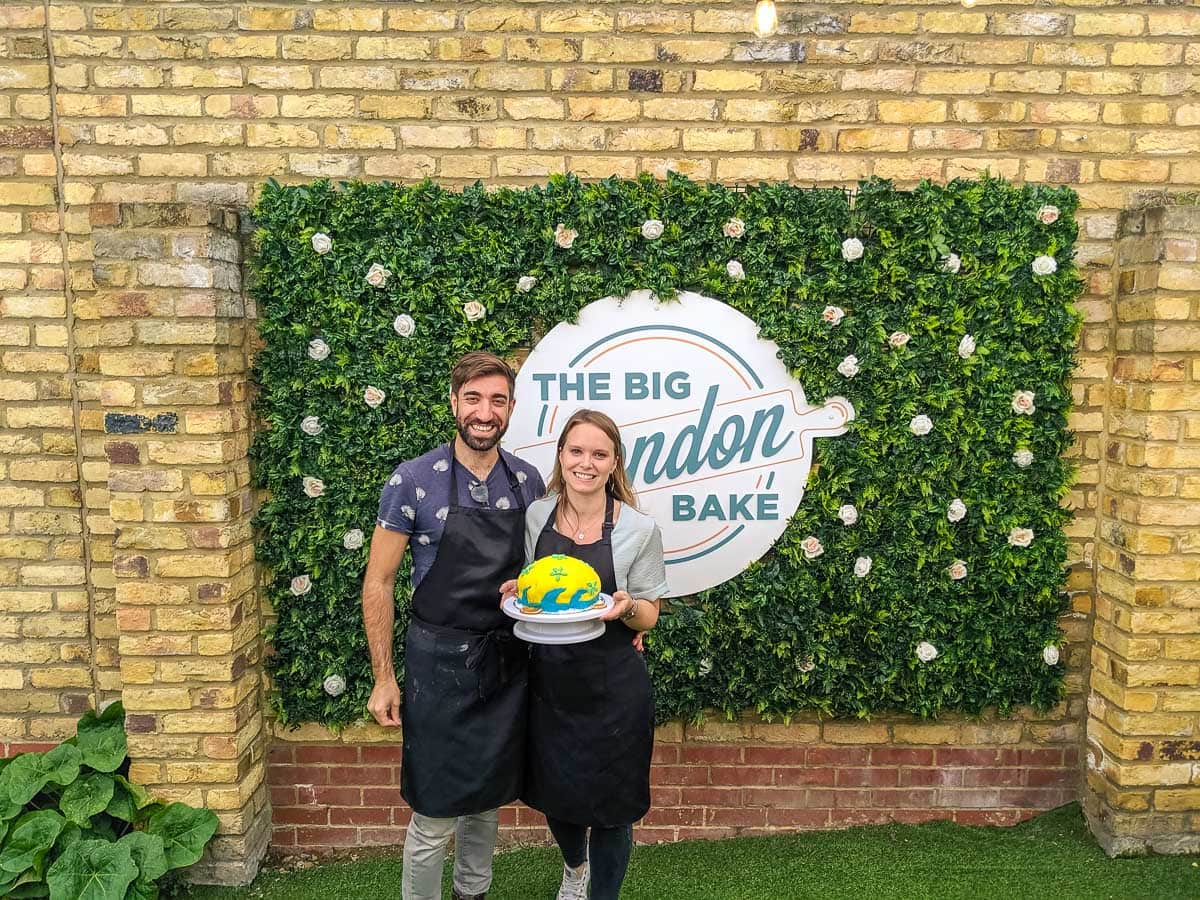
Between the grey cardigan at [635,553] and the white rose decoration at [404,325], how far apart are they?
1034mm

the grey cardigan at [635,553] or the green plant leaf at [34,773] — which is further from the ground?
the grey cardigan at [635,553]

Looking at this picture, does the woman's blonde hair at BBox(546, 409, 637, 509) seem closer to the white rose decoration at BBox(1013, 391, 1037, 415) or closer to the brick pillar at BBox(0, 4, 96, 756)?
the white rose decoration at BBox(1013, 391, 1037, 415)

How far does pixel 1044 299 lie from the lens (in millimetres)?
3234

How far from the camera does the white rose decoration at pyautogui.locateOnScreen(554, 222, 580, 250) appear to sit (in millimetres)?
3178

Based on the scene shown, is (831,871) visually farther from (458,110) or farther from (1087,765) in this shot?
(458,110)

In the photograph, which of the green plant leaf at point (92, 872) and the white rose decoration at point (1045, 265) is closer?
the green plant leaf at point (92, 872)

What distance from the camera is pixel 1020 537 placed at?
10.9 feet

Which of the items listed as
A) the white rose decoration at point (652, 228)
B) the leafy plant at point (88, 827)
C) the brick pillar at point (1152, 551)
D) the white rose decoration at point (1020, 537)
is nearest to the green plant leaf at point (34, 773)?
the leafy plant at point (88, 827)

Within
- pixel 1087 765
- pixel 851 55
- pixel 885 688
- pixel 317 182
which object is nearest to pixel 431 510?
pixel 317 182

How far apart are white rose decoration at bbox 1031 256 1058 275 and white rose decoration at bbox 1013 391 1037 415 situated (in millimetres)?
474

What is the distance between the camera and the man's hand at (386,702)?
272cm

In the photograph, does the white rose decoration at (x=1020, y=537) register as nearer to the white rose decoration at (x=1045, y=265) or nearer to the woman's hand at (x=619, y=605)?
the white rose decoration at (x=1045, y=265)

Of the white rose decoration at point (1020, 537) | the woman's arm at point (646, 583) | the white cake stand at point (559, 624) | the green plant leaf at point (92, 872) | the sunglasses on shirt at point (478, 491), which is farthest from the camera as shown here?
the white rose decoration at point (1020, 537)

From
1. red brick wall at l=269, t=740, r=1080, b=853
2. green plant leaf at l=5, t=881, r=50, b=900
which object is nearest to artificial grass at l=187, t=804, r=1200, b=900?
red brick wall at l=269, t=740, r=1080, b=853
